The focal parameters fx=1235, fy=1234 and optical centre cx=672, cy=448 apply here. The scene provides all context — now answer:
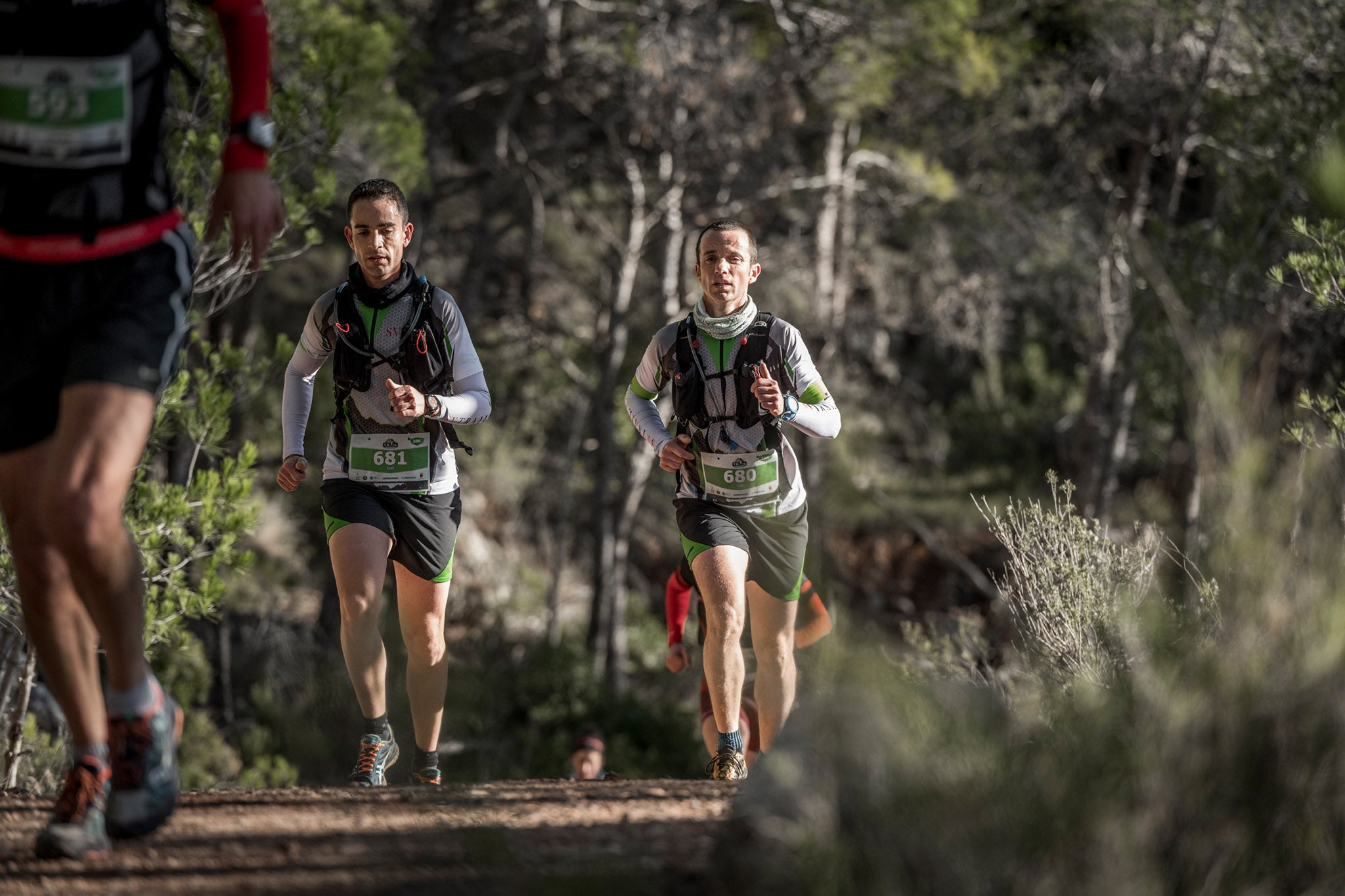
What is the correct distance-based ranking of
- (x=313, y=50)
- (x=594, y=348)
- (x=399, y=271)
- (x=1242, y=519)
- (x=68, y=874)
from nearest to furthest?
(x=1242, y=519)
(x=68, y=874)
(x=399, y=271)
(x=313, y=50)
(x=594, y=348)

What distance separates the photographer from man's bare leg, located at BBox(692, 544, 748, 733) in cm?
470

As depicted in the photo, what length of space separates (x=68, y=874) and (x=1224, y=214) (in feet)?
48.3

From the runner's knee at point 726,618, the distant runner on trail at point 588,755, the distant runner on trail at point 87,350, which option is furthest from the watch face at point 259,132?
the distant runner on trail at point 588,755

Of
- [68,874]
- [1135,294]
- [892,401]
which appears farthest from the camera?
[892,401]

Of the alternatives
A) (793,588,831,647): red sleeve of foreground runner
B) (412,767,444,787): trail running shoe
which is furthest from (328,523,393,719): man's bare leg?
(793,588,831,647): red sleeve of foreground runner

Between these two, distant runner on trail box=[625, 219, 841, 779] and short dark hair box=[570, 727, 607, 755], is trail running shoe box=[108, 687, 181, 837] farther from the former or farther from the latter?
short dark hair box=[570, 727, 607, 755]

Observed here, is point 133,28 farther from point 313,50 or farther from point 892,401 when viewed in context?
point 892,401

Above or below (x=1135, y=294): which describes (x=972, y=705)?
below

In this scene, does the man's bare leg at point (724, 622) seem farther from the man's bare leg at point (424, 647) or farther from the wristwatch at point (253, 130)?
the wristwatch at point (253, 130)

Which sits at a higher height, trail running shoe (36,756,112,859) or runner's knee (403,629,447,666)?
runner's knee (403,629,447,666)

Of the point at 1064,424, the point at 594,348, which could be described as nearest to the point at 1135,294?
the point at 1064,424

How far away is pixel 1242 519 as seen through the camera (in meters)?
2.45

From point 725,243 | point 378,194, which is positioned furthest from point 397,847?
point 725,243

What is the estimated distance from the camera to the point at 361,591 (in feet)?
14.7
